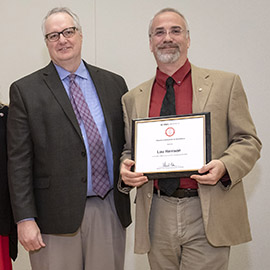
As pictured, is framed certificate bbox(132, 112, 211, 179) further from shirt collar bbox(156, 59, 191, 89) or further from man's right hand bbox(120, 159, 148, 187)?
shirt collar bbox(156, 59, 191, 89)

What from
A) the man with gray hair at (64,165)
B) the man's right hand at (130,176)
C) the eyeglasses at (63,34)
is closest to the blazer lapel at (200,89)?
the man's right hand at (130,176)

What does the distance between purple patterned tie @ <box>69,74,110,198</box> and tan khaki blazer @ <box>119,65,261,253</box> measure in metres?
0.27

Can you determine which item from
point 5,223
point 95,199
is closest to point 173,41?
point 95,199

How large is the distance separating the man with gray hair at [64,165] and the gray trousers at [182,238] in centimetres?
33

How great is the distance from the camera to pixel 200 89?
7.01 feet

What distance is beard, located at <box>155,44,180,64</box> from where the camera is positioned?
88.1 inches

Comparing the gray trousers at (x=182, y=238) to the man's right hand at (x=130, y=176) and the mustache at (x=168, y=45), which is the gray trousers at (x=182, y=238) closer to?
the man's right hand at (x=130, y=176)

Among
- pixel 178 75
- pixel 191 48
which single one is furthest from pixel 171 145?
pixel 191 48

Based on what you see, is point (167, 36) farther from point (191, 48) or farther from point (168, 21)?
point (191, 48)

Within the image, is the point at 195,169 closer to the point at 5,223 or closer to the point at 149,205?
the point at 149,205

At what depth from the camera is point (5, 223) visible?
8.09 feet

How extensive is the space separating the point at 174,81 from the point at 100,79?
0.55 meters

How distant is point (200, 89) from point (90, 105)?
691 mm

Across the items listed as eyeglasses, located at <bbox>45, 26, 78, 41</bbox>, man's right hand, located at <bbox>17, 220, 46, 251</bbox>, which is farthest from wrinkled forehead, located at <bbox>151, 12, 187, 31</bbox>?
man's right hand, located at <bbox>17, 220, 46, 251</bbox>
